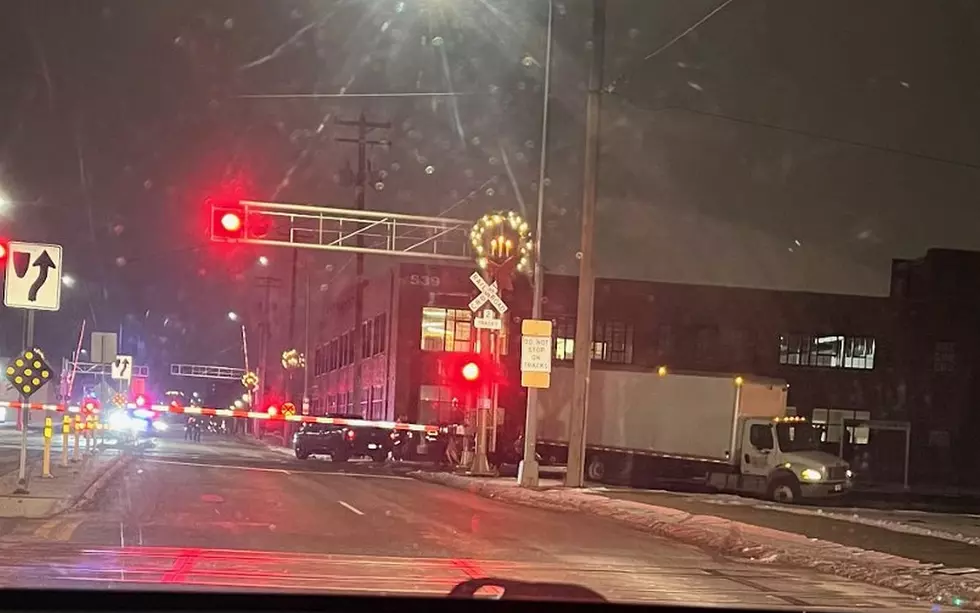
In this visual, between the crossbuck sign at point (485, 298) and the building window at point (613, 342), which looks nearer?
the crossbuck sign at point (485, 298)

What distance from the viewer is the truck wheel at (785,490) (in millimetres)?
24922

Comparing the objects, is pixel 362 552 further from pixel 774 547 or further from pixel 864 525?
pixel 864 525

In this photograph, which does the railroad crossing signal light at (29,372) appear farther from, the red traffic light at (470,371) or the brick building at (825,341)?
the brick building at (825,341)

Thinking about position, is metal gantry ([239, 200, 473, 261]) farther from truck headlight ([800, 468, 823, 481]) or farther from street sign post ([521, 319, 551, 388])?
truck headlight ([800, 468, 823, 481])

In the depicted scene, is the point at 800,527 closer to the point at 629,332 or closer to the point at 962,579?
the point at 962,579

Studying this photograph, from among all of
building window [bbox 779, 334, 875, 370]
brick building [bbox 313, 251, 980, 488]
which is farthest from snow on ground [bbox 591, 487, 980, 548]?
building window [bbox 779, 334, 875, 370]

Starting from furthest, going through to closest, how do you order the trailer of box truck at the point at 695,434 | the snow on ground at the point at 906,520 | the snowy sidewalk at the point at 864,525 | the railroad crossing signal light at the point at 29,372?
the trailer of box truck at the point at 695,434 < the railroad crossing signal light at the point at 29,372 < the snow on ground at the point at 906,520 < the snowy sidewalk at the point at 864,525

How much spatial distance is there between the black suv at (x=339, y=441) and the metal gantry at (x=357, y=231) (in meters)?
10.3

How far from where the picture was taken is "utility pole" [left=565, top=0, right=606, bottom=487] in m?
21.4

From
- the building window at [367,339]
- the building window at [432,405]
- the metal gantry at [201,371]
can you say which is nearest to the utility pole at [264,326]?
the metal gantry at [201,371]

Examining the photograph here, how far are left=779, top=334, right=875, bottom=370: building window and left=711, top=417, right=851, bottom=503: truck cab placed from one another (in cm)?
2597

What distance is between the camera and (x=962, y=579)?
10141mm

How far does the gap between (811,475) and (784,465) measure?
67 centimetres

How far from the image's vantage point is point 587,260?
72.6ft
